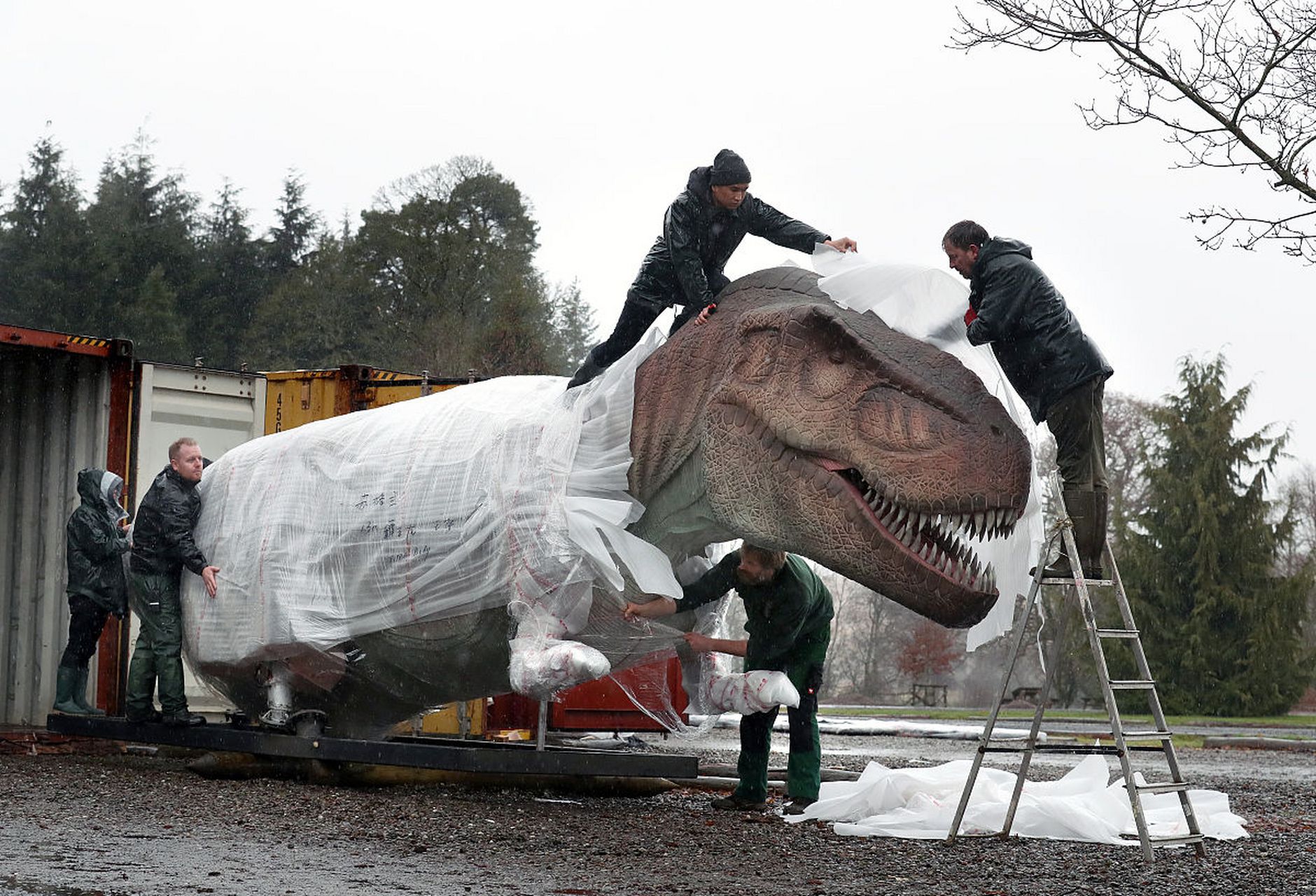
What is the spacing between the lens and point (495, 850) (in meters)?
6.59

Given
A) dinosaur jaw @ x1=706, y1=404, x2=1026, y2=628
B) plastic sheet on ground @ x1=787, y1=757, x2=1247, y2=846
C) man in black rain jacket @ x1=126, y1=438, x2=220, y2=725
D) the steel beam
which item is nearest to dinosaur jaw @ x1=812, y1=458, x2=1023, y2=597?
dinosaur jaw @ x1=706, y1=404, x2=1026, y2=628

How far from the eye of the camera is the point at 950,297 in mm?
7055

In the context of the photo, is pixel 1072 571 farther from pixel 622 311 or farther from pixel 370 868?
pixel 370 868

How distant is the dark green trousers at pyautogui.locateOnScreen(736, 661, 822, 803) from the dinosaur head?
53.2 inches

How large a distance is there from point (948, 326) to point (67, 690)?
6.75 meters

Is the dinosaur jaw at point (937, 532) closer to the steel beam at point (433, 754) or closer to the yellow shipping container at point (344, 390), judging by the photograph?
the steel beam at point (433, 754)

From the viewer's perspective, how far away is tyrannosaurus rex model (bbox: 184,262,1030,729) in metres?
6.56

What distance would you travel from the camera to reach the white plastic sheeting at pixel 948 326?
22.6 ft

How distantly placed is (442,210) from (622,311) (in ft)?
112

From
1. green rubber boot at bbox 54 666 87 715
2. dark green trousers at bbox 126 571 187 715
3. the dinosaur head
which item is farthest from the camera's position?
green rubber boot at bbox 54 666 87 715

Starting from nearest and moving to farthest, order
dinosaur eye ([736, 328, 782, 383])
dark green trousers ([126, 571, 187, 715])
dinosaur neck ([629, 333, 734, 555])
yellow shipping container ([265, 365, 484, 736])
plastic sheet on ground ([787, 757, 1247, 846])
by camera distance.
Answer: dinosaur eye ([736, 328, 782, 383]) → plastic sheet on ground ([787, 757, 1247, 846]) → dinosaur neck ([629, 333, 734, 555]) → dark green trousers ([126, 571, 187, 715]) → yellow shipping container ([265, 365, 484, 736])

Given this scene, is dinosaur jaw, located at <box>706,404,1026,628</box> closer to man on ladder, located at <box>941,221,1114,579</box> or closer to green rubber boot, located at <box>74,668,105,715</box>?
man on ladder, located at <box>941,221,1114,579</box>

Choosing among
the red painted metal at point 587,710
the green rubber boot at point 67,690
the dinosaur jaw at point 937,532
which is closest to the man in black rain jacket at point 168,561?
the green rubber boot at point 67,690

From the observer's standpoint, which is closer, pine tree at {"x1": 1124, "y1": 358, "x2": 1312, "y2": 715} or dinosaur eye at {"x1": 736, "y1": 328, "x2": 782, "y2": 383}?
dinosaur eye at {"x1": 736, "y1": 328, "x2": 782, "y2": 383}
